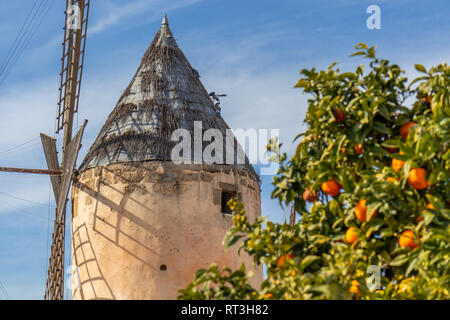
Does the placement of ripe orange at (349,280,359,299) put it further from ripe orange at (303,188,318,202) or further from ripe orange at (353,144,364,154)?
ripe orange at (353,144,364,154)

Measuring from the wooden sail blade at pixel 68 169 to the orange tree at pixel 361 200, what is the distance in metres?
6.91

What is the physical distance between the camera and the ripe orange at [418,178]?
7.16 m

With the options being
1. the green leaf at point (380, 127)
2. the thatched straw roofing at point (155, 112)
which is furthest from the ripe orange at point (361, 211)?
the thatched straw roofing at point (155, 112)

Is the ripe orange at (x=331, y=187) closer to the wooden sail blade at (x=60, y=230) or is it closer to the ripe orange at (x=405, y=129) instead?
the ripe orange at (x=405, y=129)

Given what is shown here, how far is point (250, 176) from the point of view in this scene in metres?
14.3

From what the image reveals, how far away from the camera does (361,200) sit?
24.3 feet

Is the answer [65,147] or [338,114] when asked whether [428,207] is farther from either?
[65,147]

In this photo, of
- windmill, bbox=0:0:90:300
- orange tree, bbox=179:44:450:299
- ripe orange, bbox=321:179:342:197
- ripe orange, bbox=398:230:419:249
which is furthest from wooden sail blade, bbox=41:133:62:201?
ripe orange, bbox=398:230:419:249

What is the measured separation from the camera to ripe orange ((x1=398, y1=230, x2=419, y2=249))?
7.16m

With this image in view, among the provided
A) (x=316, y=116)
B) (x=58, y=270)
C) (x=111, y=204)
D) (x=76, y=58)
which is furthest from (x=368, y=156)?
(x=76, y=58)

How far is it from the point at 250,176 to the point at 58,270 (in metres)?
4.40

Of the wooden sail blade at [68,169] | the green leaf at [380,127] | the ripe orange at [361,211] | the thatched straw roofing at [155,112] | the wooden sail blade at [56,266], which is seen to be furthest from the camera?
the wooden sail blade at [56,266]
